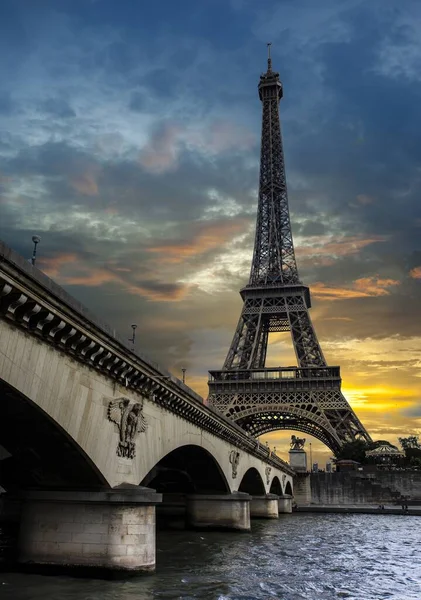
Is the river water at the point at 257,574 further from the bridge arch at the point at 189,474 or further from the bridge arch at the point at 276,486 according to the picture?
the bridge arch at the point at 276,486

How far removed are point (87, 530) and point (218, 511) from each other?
21.0 metres

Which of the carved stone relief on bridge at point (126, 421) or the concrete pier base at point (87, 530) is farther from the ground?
the carved stone relief on bridge at point (126, 421)

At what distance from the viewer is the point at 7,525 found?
38.4 meters

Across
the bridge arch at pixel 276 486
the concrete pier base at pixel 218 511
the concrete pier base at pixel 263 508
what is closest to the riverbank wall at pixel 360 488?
the bridge arch at pixel 276 486

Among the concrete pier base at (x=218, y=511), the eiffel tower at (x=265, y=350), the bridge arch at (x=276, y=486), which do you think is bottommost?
the concrete pier base at (x=218, y=511)

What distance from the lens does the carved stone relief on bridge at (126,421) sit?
1839 centimetres

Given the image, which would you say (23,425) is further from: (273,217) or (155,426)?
(273,217)

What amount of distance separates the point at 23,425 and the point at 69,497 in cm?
308

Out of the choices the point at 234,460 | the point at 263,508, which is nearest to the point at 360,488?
the point at 263,508

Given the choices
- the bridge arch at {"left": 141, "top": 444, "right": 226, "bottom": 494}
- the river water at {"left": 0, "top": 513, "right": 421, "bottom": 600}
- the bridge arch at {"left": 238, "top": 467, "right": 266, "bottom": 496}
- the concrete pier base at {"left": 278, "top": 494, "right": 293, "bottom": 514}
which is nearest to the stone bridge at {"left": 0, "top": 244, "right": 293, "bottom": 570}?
the river water at {"left": 0, "top": 513, "right": 421, "bottom": 600}

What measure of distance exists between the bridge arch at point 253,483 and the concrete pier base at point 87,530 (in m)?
33.8

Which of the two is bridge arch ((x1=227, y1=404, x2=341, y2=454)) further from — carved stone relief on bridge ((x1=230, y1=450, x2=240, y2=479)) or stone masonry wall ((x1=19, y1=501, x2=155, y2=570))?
stone masonry wall ((x1=19, y1=501, x2=155, y2=570))

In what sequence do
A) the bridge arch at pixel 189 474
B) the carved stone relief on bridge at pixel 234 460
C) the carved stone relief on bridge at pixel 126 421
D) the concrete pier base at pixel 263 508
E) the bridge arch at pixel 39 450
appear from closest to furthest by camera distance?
the bridge arch at pixel 39 450 → the carved stone relief on bridge at pixel 126 421 → the bridge arch at pixel 189 474 → the carved stone relief on bridge at pixel 234 460 → the concrete pier base at pixel 263 508

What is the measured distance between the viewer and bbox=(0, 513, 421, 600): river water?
15.5 m
